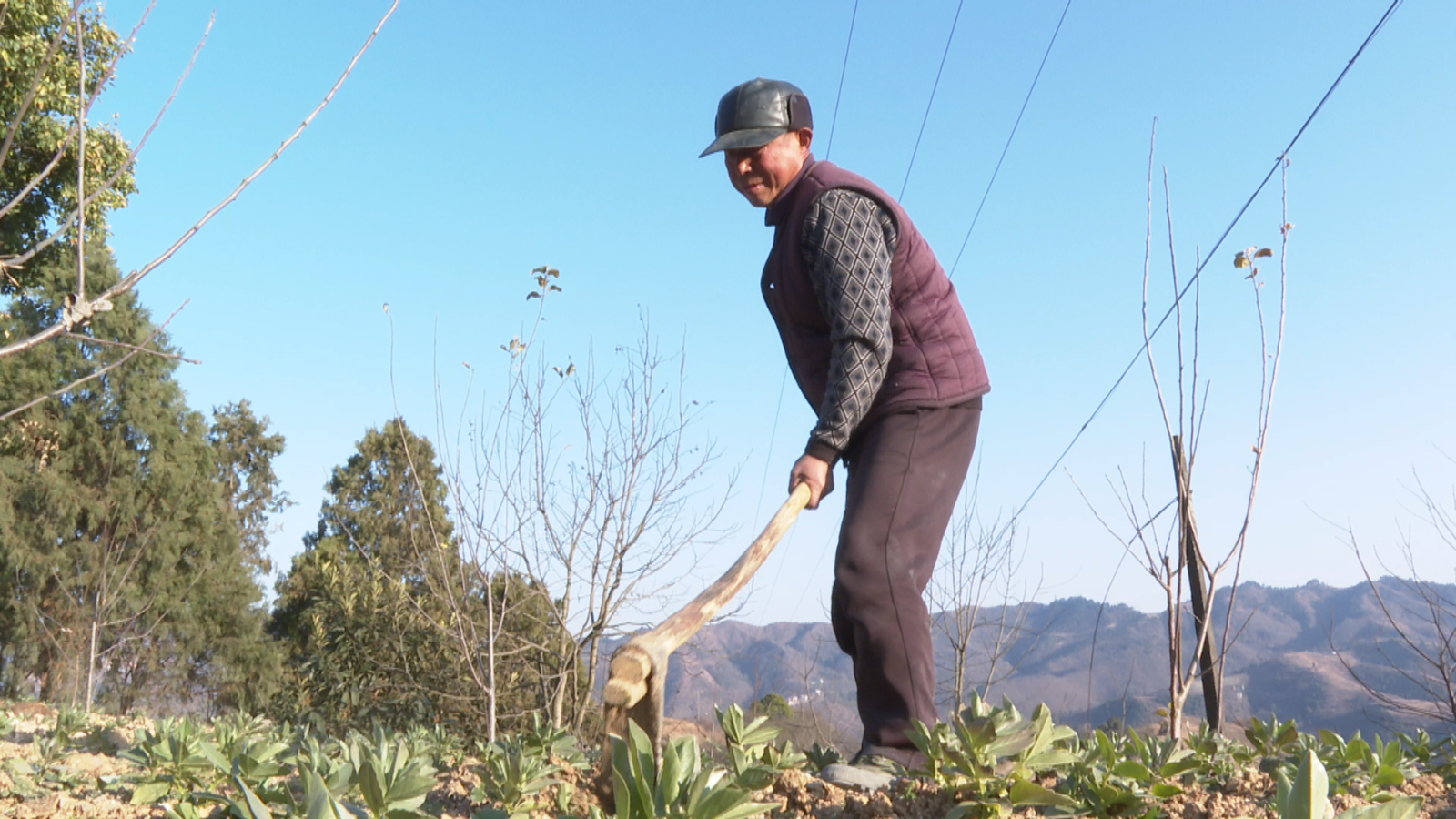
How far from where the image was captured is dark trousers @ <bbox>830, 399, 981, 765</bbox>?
7.32 ft

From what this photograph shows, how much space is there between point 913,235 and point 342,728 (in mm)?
9926

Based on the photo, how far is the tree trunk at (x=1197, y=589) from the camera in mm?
3861

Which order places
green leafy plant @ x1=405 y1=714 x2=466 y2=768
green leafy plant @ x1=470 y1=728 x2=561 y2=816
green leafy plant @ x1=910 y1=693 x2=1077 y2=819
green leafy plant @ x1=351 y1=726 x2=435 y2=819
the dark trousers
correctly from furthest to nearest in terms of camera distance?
green leafy plant @ x1=405 y1=714 x2=466 y2=768 → the dark trousers → green leafy plant @ x1=470 y1=728 x2=561 y2=816 → green leafy plant @ x1=910 y1=693 x2=1077 y2=819 → green leafy plant @ x1=351 y1=726 x2=435 y2=819

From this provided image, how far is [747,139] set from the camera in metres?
2.45

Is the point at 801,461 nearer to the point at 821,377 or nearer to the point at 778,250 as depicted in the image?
the point at 821,377

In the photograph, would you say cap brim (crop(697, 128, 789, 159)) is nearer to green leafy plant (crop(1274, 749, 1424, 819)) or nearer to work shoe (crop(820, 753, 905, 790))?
work shoe (crop(820, 753, 905, 790))

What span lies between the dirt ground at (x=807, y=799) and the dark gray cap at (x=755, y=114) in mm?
1533

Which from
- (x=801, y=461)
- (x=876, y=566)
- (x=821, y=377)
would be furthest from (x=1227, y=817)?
(x=821, y=377)

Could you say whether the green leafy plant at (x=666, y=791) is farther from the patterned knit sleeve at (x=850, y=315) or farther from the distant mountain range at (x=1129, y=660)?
the distant mountain range at (x=1129, y=660)

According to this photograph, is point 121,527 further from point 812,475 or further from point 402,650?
point 812,475

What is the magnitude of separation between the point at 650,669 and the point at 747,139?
4.69 ft

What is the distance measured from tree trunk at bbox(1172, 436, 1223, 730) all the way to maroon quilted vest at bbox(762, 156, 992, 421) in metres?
1.76

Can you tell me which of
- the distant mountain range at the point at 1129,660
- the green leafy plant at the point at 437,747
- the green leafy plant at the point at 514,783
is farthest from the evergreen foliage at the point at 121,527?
the green leafy plant at the point at 514,783

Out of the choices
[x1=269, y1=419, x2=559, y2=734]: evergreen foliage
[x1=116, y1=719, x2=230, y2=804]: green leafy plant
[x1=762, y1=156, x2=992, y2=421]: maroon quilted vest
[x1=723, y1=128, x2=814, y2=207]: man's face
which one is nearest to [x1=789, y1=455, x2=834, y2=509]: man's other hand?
[x1=762, y1=156, x2=992, y2=421]: maroon quilted vest
